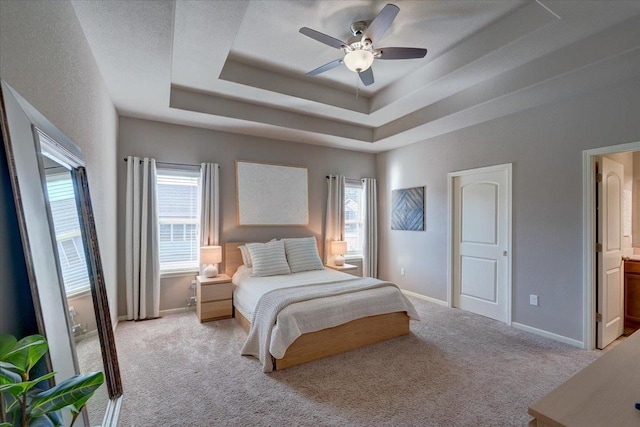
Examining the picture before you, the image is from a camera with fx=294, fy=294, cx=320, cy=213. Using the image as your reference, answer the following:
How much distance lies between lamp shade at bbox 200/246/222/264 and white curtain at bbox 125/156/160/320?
56 cm

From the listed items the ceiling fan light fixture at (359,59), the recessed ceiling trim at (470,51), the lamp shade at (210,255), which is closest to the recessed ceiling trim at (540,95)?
the recessed ceiling trim at (470,51)

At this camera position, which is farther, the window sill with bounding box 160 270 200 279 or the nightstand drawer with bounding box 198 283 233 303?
the window sill with bounding box 160 270 200 279

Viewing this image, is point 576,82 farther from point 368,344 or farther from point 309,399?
point 309,399

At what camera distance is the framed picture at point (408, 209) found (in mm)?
4812

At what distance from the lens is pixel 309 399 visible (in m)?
2.16

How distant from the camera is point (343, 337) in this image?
2.87 metres

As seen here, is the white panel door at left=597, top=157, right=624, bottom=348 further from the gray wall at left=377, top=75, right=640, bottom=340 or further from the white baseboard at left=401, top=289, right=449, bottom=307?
the white baseboard at left=401, top=289, right=449, bottom=307

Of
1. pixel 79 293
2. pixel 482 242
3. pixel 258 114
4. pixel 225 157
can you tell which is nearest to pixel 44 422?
pixel 79 293

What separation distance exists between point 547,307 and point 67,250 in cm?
431

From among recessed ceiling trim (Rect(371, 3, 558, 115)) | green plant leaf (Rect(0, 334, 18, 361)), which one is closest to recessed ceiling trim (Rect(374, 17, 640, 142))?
recessed ceiling trim (Rect(371, 3, 558, 115))

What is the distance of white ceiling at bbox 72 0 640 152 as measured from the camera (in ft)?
7.00

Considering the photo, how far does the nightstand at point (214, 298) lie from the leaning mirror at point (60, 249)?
67.4 inches

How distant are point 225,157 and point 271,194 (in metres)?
0.86

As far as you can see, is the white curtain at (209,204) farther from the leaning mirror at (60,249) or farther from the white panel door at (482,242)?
the white panel door at (482,242)
